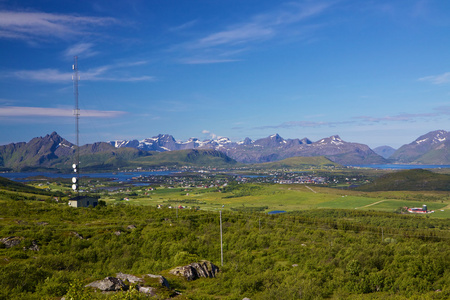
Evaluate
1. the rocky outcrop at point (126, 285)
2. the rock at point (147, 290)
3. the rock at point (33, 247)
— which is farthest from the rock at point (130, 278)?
the rock at point (33, 247)

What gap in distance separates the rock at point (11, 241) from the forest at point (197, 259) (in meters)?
0.25

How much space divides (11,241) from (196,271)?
28.2m

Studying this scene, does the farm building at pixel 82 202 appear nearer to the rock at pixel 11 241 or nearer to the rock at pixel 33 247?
the rock at pixel 11 241

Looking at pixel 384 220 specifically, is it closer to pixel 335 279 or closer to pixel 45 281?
pixel 335 279

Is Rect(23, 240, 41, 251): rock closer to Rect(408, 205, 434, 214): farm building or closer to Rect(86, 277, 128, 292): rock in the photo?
Rect(86, 277, 128, 292): rock

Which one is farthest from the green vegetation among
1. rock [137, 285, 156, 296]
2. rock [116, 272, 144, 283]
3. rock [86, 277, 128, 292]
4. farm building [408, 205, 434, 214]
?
farm building [408, 205, 434, 214]

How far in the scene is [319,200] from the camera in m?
198

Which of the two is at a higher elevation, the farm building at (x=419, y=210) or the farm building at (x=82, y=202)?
the farm building at (x=82, y=202)

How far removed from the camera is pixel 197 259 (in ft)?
140

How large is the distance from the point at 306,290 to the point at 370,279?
1088cm

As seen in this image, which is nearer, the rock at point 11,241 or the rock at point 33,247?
the rock at point 11,241

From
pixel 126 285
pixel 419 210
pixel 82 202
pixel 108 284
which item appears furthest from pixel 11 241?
pixel 419 210

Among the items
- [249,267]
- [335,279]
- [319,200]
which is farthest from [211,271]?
[319,200]

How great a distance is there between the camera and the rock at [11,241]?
44188 mm
